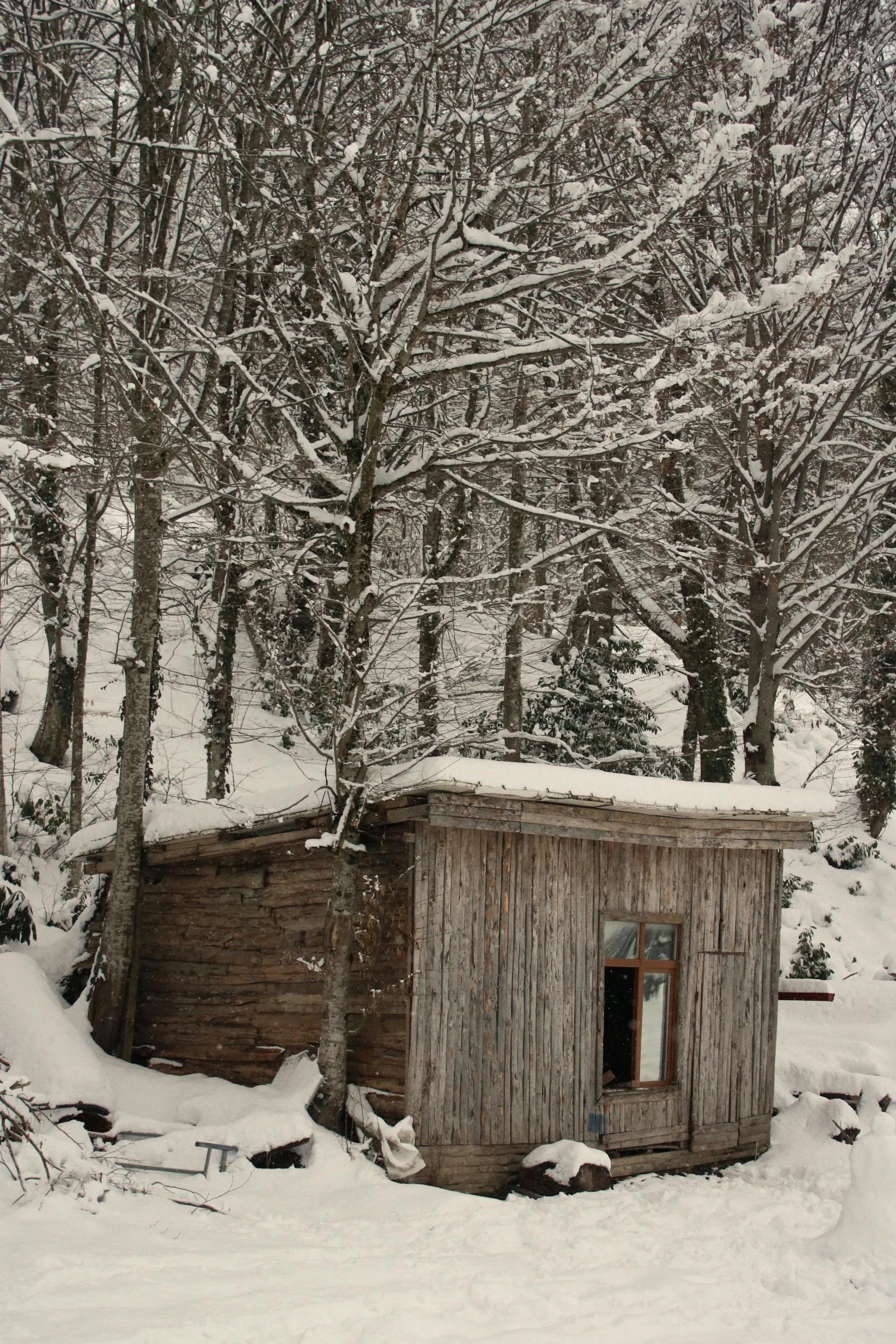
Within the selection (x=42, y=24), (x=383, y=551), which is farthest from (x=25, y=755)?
(x=42, y=24)

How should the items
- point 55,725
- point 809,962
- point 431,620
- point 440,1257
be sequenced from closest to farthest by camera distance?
point 440,1257 < point 431,620 < point 809,962 < point 55,725

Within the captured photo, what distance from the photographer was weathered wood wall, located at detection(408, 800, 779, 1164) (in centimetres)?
845

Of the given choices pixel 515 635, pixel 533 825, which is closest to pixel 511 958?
pixel 533 825

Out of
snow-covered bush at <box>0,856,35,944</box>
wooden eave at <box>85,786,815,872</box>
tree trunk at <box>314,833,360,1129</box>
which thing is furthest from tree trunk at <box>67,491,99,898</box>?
tree trunk at <box>314,833,360,1129</box>

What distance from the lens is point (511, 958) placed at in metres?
8.97

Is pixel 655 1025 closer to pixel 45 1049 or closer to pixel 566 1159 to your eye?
pixel 566 1159

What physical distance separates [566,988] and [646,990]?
3.67ft

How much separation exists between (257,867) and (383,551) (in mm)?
5777

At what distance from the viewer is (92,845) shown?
36.9 feet

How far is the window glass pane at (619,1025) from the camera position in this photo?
10141 mm

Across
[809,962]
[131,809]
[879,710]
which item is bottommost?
[809,962]

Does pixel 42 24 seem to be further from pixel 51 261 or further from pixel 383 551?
pixel 383 551

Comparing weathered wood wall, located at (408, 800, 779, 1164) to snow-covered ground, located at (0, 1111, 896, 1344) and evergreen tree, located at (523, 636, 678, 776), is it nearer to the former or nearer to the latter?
snow-covered ground, located at (0, 1111, 896, 1344)

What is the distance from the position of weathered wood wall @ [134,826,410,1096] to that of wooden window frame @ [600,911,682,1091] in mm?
2096
